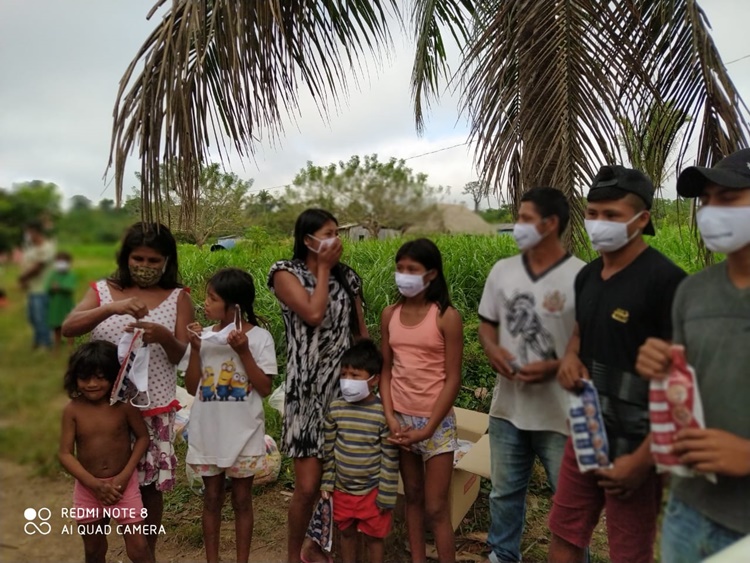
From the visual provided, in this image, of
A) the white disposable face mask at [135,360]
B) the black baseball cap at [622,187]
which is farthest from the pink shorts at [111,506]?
the black baseball cap at [622,187]

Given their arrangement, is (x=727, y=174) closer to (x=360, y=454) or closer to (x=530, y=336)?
(x=530, y=336)

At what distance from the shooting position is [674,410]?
1269mm

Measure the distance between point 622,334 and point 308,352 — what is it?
1.23 meters

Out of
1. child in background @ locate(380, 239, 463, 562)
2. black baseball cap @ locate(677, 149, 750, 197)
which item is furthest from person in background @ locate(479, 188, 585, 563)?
Result: black baseball cap @ locate(677, 149, 750, 197)

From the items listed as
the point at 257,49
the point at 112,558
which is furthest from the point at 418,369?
the point at 112,558

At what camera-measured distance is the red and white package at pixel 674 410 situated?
125 centimetres

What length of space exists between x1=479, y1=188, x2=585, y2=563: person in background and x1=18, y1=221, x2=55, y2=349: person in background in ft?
4.37

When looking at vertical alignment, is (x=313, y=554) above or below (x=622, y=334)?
below

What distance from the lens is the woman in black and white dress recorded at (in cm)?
221

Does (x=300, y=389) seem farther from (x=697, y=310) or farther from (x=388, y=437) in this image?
(x=697, y=310)

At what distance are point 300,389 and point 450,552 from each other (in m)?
0.91

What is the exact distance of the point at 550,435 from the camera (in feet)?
6.09

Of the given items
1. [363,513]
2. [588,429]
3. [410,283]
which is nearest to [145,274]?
[410,283]

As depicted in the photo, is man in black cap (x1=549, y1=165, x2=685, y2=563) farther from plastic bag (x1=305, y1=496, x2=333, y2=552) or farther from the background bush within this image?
the background bush
